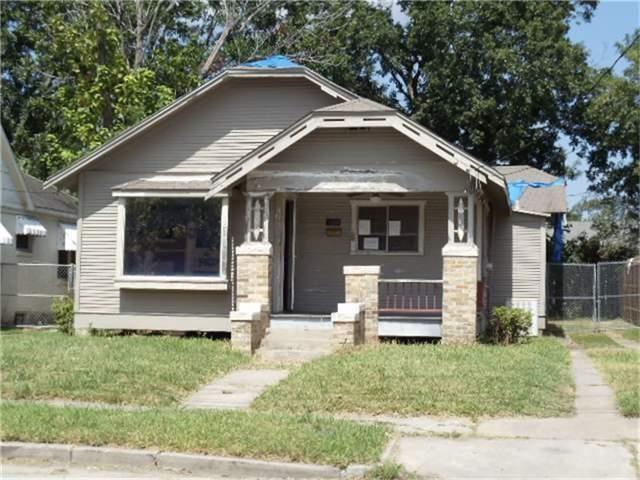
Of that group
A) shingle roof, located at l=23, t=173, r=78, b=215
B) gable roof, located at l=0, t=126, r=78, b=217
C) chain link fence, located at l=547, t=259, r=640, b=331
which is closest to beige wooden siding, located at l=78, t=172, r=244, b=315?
gable roof, located at l=0, t=126, r=78, b=217

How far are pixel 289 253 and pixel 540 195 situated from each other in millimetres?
6225

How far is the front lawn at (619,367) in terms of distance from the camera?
9.62m

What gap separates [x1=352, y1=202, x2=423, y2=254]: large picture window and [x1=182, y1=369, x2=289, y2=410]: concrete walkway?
553cm

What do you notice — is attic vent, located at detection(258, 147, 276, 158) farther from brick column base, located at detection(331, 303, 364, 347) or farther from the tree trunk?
the tree trunk

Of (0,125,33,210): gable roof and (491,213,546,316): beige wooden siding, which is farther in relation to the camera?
(0,125,33,210): gable roof

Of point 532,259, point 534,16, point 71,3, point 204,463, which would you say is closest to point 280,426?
point 204,463

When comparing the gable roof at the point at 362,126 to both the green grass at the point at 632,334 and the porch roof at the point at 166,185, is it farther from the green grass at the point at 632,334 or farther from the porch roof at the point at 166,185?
the green grass at the point at 632,334

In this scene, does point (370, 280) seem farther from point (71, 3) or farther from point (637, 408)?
point (71, 3)

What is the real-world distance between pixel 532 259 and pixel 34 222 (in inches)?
527

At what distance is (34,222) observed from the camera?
76.1 ft

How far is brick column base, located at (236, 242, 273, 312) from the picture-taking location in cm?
1557

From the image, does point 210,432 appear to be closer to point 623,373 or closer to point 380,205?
point 623,373

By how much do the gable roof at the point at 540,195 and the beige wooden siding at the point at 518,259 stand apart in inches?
20.8

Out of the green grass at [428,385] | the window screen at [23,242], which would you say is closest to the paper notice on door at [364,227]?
the green grass at [428,385]
